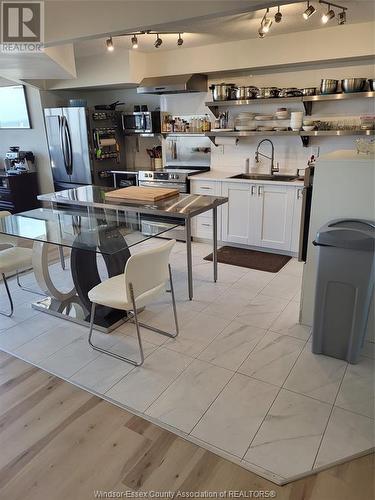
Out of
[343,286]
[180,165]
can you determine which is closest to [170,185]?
[180,165]

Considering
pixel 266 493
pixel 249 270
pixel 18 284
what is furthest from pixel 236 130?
pixel 266 493

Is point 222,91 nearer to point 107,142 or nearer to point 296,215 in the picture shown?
point 296,215

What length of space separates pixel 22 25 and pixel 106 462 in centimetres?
330

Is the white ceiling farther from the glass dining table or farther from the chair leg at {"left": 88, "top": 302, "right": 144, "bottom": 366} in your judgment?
the chair leg at {"left": 88, "top": 302, "right": 144, "bottom": 366}

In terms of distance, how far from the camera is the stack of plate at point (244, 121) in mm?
4371

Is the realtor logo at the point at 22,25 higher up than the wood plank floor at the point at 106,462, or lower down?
higher up

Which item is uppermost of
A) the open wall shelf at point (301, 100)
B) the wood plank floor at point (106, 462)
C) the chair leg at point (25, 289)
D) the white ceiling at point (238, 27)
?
the white ceiling at point (238, 27)

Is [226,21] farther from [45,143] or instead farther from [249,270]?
[45,143]

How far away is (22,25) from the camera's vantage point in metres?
3.00

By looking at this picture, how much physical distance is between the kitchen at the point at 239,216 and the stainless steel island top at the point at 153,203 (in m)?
0.03

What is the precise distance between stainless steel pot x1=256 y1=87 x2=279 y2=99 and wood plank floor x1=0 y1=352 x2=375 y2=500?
3.58 meters

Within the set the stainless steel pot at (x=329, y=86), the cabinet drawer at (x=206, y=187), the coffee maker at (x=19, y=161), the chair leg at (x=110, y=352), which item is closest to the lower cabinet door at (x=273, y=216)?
the cabinet drawer at (x=206, y=187)

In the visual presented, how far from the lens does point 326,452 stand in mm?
1751

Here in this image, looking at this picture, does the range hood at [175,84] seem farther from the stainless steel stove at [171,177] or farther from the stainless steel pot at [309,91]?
the stainless steel pot at [309,91]
